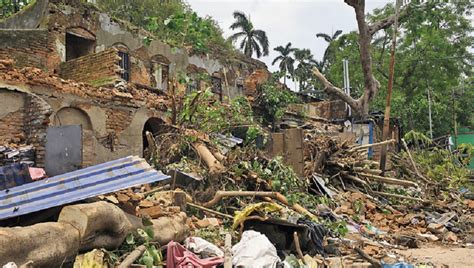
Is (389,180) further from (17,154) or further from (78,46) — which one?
(78,46)

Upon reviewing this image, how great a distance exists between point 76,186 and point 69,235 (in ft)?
4.14

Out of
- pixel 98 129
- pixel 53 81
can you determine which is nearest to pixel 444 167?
pixel 98 129

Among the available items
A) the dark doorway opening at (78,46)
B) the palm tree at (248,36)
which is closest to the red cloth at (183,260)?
the dark doorway opening at (78,46)

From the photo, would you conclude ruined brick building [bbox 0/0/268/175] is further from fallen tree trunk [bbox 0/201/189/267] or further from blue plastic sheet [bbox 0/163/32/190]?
fallen tree trunk [bbox 0/201/189/267]

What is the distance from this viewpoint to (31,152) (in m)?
9.15

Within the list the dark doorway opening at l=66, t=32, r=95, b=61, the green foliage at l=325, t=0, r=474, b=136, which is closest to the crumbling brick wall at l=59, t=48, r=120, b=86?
the dark doorway opening at l=66, t=32, r=95, b=61

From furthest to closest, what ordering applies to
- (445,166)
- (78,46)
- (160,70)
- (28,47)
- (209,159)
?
1. (160,70)
2. (78,46)
3. (445,166)
4. (28,47)
5. (209,159)

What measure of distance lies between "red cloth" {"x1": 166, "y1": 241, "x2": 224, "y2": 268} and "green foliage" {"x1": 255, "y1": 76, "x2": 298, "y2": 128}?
Answer: 12.9 meters

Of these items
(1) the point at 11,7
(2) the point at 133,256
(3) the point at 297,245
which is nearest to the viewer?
(2) the point at 133,256

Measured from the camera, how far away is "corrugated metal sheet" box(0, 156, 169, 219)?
14.1 ft

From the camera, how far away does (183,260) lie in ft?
14.8

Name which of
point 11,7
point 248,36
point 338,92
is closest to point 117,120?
point 338,92

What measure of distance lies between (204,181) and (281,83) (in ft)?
40.5

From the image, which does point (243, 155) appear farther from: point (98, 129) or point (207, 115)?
point (98, 129)
